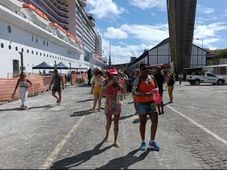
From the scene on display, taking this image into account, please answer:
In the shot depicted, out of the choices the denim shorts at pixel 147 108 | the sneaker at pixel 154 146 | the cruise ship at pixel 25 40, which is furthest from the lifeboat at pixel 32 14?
the sneaker at pixel 154 146

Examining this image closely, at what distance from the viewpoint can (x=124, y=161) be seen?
21.6ft

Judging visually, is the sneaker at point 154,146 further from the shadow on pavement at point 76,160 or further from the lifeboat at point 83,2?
the lifeboat at point 83,2

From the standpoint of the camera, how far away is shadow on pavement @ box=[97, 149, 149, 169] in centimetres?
627

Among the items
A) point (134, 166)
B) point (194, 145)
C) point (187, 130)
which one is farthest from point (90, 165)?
point (187, 130)

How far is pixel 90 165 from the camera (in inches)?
250

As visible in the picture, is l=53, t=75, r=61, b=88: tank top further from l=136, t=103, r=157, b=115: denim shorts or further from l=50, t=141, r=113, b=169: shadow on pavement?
l=136, t=103, r=157, b=115: denim shorts

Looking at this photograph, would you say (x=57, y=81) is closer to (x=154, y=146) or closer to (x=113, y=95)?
(x=113, y=95)

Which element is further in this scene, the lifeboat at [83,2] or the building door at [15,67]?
the lifeboat at [83,2]

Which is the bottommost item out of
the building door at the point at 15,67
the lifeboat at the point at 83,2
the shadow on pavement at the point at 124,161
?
the shadow on pavement at the point at 124,161

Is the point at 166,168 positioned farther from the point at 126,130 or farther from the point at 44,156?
the point at 126,130

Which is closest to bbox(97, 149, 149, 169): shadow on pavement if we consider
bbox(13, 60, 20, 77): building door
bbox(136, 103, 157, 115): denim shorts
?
bbox(136, 103, 157, 115): denim shorts

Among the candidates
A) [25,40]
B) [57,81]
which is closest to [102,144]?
[57,81]

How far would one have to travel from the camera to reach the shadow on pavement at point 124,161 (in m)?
6.27

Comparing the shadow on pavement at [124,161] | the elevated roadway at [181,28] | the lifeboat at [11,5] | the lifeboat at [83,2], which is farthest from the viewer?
the lifeboat at [83,2]
